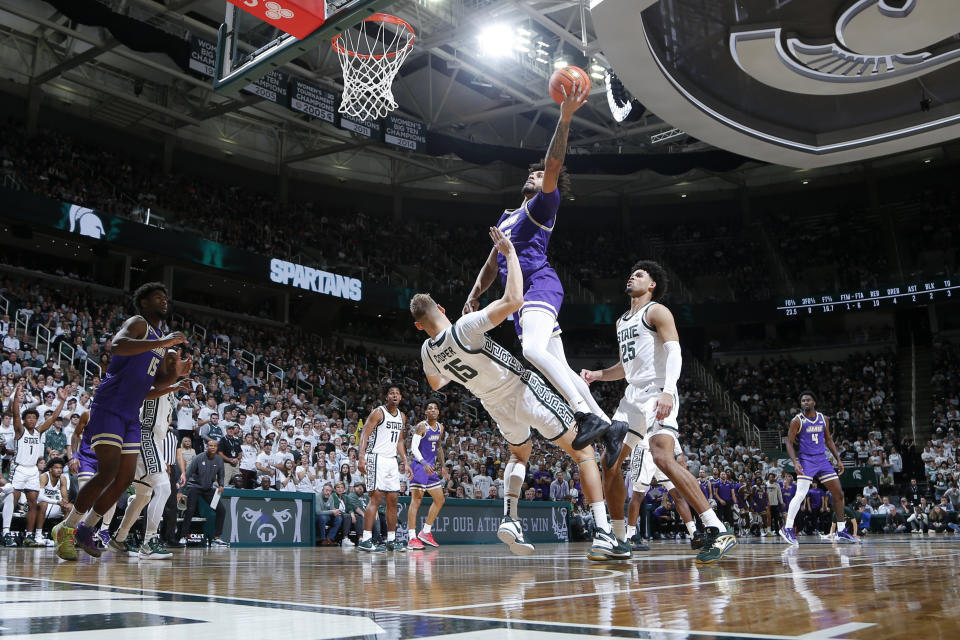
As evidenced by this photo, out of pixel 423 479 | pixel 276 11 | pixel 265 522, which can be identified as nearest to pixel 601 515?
pixel 423 479

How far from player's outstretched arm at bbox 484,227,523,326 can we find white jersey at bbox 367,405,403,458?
493 cm

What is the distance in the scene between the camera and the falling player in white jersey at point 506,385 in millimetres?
4992

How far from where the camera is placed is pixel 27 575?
171 inches

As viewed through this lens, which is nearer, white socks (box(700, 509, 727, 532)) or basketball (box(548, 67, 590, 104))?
white socks (box(700, 509, 727, 532))

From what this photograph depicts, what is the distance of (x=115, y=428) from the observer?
5570mm

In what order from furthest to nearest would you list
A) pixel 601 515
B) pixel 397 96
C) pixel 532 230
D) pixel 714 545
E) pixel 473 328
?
pixel 397 96
pixel 532 230
pixel 601 515
pixel 473 328
pixel 714 545

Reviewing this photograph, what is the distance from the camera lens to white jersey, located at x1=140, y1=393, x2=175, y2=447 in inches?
260

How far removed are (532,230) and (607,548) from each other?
7.99 feet

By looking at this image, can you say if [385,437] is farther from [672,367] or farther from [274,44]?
[672,367]

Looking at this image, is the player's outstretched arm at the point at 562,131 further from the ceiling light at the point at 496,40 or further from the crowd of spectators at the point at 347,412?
the ceiling light at the point at 496,40

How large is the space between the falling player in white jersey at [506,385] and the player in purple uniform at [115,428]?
178 centimetres

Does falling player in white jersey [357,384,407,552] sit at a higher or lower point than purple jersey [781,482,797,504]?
higher

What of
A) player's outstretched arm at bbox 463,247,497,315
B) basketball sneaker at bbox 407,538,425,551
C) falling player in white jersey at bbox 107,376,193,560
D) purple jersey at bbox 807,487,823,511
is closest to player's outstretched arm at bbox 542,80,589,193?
player's outstretched arm at bbox 463,247,497,315

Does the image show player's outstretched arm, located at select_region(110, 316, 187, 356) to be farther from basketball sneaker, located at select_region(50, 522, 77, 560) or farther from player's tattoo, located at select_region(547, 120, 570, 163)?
player's tattoo, located at select_region(547, 120, 570, 163)
